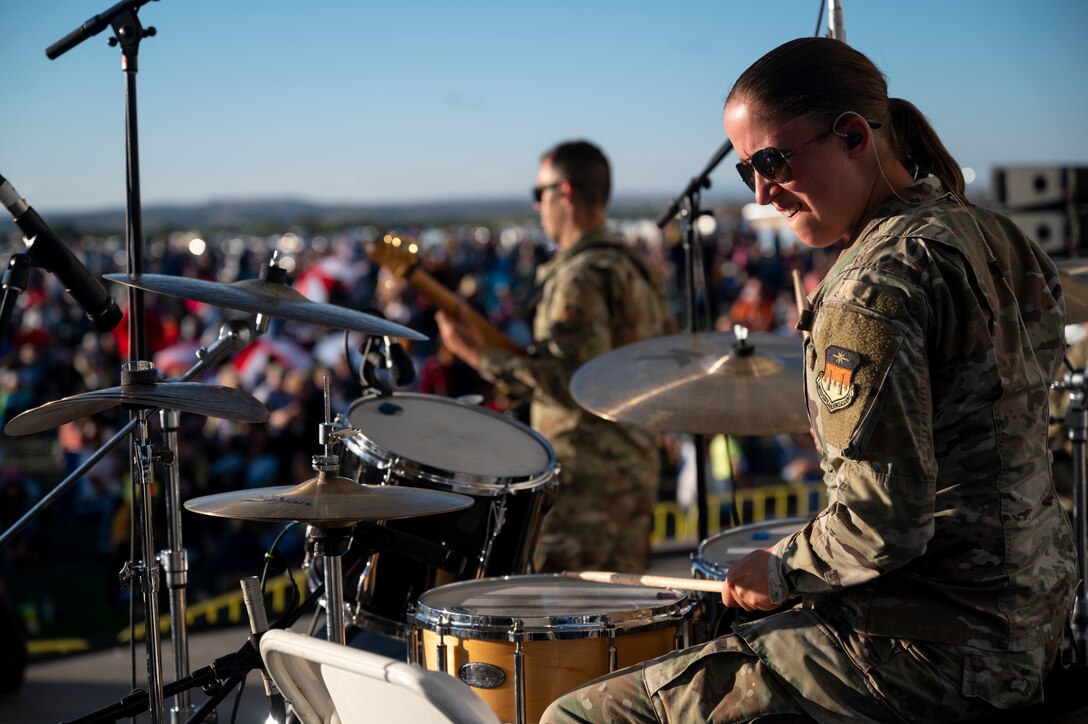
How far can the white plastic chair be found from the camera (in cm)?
142

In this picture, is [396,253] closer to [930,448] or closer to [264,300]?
[264,300]

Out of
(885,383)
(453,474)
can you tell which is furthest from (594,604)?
(885,383)


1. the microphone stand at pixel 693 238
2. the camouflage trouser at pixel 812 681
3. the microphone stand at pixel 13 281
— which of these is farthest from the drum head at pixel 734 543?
the microphone stand at pixel 13 281

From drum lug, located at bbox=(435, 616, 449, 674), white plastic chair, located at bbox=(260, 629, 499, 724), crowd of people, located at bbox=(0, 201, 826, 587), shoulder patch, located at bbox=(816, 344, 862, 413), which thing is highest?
shoulder patch, located at bbox=(816, 344, 862, 413)

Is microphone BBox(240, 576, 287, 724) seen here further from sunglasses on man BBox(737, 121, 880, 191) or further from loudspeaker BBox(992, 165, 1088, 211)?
loudspeaker BBox(992, 165, 1088, 211)

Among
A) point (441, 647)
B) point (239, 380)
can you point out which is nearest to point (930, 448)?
point (441, 647)

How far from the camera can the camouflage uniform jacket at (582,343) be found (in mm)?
3900

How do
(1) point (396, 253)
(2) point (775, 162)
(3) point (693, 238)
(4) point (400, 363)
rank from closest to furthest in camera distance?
(2) point (775, 162) < (4) point (400, 363) < (3) point (693, 238) < (1) point (396, 253)

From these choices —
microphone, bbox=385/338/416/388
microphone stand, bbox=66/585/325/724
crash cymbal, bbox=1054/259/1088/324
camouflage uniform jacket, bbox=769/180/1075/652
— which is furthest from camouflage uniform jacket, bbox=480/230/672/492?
camouflage uniform jacket, bbox=769/180/1075/652

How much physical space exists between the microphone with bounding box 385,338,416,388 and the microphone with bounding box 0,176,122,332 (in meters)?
0.85

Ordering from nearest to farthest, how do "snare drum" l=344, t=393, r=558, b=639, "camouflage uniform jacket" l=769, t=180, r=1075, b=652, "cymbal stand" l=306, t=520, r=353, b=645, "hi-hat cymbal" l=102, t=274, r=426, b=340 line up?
1. "camouflage uniform jacket" l=769, t=180, r=1075, b=652
2. "cymbal stand" l=306, t=520, r=353, b=645
3. "hi-hat cymbal" l=102, t=274, r=426, b=340
4. "snare drum" l=344, t=393, r=558, b=639

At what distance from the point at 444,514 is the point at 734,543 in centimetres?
77

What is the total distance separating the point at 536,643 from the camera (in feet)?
7.47

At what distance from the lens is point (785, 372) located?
3074mm
